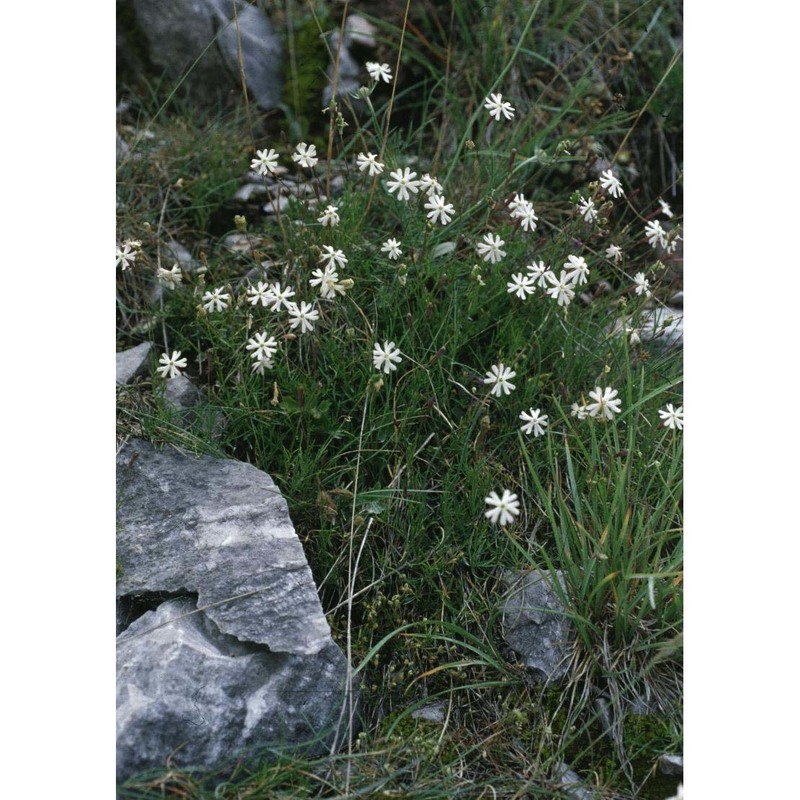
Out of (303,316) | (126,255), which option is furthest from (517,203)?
(126,255)

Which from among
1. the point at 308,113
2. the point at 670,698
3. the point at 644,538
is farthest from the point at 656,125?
the point at 670,698

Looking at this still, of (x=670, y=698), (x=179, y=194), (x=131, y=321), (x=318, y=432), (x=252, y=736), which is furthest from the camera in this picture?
(x=179, y=194)

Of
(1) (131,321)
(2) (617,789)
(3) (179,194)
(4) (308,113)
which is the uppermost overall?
(4) (308,113)

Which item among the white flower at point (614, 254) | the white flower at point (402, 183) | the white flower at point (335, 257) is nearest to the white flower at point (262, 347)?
the white flower at point (335, 257)

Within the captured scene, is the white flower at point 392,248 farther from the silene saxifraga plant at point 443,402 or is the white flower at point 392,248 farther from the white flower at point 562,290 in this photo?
the white flower at point 562,290

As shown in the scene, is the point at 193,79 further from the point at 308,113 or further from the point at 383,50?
the point at 383,50

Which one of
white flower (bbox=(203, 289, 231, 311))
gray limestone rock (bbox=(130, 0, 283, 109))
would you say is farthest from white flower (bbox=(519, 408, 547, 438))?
gray limestone rock (bbox=(130, 0, 283, 109))

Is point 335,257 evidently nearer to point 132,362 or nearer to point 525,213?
point 525,213

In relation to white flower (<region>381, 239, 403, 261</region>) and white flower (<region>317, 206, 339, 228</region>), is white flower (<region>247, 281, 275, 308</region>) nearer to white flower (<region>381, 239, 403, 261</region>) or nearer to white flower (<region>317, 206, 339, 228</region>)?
white flower (<region>317, 206, 339, 228</region>)
